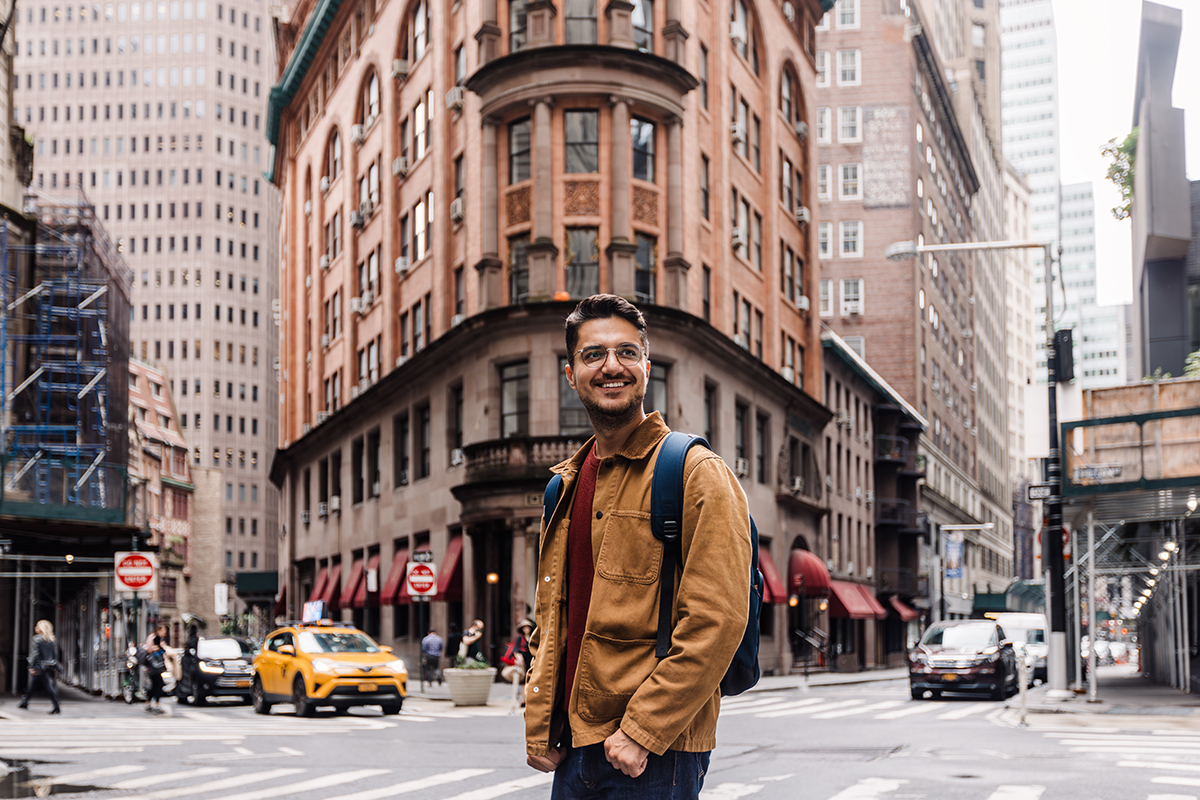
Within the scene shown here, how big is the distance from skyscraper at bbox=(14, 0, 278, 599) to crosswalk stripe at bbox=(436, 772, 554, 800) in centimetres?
12340

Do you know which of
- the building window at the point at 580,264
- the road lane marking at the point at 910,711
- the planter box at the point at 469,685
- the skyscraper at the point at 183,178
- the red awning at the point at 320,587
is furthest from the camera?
the skyscraper at the point at 183,178

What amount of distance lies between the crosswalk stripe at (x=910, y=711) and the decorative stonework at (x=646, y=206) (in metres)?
15.1

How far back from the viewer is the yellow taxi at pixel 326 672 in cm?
2248

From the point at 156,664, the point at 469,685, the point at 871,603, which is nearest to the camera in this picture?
the point at 156,664

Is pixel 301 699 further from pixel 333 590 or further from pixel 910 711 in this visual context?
pixel 333 590

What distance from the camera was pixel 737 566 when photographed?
357 centimetres

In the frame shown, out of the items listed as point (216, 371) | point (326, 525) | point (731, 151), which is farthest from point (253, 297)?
point (731, 151)

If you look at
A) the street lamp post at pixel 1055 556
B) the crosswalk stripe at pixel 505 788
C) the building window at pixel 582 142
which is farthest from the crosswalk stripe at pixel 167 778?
the building window at pixel 582 142

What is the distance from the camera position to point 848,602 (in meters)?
Result: 50.8

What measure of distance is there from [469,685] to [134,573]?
7.45 metres

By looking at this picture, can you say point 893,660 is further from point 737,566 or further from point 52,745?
point 737,566

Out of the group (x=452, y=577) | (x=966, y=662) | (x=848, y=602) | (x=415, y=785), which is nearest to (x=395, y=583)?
(x=452, y=577)

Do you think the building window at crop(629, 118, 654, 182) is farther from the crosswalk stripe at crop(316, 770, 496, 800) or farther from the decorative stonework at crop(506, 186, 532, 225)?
the crosswalk stripe at crop(316, 770, 496, 800)

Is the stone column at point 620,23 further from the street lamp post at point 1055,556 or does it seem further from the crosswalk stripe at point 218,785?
the crosswalk stripe at point 218,785
